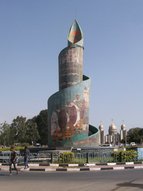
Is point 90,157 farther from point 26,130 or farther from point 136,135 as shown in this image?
point 136,135

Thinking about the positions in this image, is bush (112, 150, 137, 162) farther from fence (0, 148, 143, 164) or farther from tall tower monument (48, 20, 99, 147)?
tall tower monument (48, 20, 99, 147)

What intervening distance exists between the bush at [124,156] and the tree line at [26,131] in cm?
5847

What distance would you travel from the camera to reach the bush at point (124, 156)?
26.5 meters

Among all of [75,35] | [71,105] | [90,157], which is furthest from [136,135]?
[90,157]

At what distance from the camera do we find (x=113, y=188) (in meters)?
12.2

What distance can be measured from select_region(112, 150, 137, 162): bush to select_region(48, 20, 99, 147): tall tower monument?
1724 cm

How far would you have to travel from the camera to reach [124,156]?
2653 centimetres

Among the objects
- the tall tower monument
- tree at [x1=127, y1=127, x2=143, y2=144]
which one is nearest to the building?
tree at [x1=127, y1=127, x2=143, y2=144]

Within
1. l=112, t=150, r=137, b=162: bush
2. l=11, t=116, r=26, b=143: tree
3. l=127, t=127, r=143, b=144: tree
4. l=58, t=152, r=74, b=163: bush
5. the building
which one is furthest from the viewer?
l=127, t=127, r=143, b=144: tree

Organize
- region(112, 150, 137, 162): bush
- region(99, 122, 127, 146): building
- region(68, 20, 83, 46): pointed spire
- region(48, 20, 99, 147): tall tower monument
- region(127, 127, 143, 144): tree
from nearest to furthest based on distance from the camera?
region(112, 150, 137, 162): bush, region(48, 20, 99, 147): tall tower monument, region(68, 20, 83, 46): pointed spire, region(99, 122, 127, 146): building, region(127, 127, 143, 144): tree

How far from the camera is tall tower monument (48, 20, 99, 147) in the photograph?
145ft

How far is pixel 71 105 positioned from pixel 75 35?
8859 millimetres

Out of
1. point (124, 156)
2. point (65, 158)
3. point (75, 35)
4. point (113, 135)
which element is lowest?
point (65, 158)

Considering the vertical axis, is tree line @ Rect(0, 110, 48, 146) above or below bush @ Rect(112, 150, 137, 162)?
above
